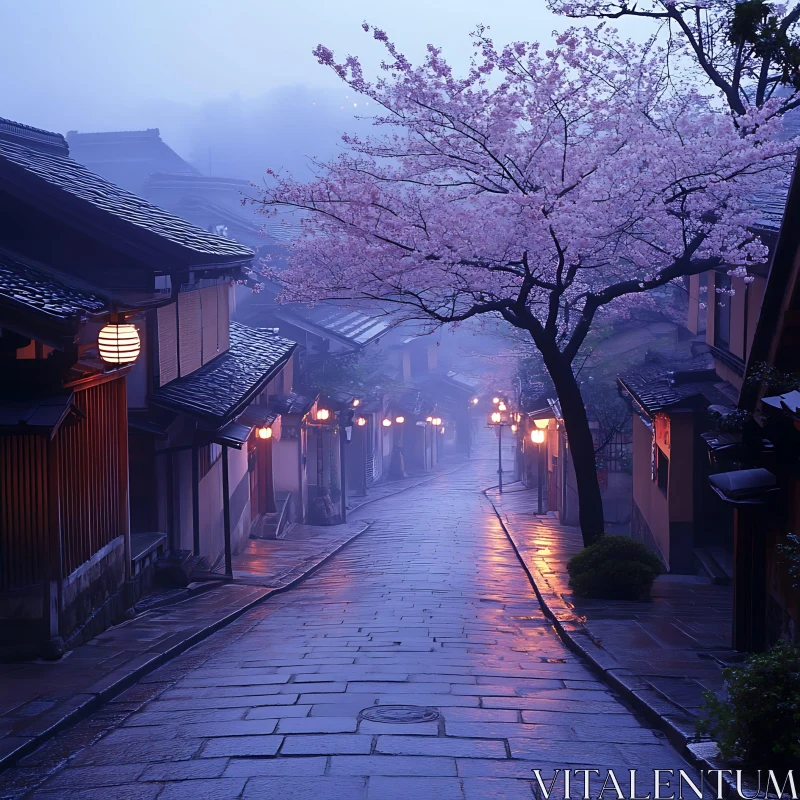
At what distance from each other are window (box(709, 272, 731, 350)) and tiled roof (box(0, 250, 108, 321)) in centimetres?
1318

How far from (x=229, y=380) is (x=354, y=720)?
14.5m

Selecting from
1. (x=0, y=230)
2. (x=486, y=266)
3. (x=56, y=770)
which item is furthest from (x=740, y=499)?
(x=0, y=230)

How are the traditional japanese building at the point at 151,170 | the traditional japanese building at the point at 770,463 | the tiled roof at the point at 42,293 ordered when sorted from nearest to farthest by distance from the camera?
the traditional japanese building at the point at 770,463 < the tiled roof at the point at 42,293 < the traditional japanese building at the point at 151,170

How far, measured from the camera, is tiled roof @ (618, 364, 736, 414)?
18703 mm

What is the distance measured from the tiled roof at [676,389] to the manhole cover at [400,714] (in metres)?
11.6

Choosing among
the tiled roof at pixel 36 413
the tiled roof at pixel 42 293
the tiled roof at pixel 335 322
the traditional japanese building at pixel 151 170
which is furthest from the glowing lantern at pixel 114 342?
the traditional japanese building at pixel 151 170

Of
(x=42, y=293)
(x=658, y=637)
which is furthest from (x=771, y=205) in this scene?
(x=42, y=293)

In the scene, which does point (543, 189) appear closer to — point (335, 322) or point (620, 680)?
point (620, 680)

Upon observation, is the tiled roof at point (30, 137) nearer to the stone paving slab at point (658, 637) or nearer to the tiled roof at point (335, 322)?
the stone paving slab at point (658, 637)

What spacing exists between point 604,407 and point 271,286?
1757 centimetres

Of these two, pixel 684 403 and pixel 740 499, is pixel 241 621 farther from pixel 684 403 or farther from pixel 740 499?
pixel 684 403

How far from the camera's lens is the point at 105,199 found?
1703 cm

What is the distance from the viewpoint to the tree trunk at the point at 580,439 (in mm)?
18047

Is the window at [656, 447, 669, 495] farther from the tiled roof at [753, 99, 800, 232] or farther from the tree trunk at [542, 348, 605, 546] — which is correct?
the tiled roof at [753, 99, 800, 232]
